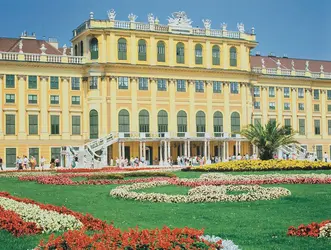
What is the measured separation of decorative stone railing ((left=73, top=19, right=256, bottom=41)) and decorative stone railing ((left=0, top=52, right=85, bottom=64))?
3435 millimetres

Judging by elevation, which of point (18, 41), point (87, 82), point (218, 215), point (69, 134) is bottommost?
point (218, 215)

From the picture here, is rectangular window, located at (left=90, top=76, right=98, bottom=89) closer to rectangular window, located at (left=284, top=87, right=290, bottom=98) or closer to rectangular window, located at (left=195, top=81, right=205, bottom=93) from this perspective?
rectangular window, located at (left=195, top=81, right=205, bottom=93)

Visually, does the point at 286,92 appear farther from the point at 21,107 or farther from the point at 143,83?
the point at 21,107

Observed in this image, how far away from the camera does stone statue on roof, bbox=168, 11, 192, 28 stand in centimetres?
6141

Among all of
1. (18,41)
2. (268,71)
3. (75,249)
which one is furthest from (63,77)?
(75,249)

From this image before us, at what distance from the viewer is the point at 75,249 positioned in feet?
29.8

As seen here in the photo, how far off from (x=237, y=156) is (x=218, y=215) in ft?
146

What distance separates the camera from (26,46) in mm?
59969

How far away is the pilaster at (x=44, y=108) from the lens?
56344mm

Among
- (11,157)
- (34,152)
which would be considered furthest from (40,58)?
(11,157)

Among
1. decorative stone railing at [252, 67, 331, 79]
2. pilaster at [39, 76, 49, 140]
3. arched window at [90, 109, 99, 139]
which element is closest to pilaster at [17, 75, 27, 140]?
pilaster at [39, 76, 49, 140]

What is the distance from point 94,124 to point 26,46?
11.3 m

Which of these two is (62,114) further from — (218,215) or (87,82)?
(218,215)

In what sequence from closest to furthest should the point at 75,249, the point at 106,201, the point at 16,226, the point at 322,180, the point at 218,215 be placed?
the point at 75,249 < the point at 16,226 < the point at 218,215 < the point at 106,201 < the point at 322,180
